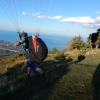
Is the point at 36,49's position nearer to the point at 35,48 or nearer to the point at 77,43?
the point at 35,48

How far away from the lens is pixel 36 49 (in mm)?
8125

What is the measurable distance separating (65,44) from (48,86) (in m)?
73.9

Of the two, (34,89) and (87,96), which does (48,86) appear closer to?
(34,89)

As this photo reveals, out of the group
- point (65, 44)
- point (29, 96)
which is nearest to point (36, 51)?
point (29, 96)

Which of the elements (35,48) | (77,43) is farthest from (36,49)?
(77,43)

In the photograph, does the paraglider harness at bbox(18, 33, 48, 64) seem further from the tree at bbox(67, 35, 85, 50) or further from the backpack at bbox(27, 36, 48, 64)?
the tree at bbox(67, 35, 85, 50)

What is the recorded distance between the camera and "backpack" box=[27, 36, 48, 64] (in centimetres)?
806

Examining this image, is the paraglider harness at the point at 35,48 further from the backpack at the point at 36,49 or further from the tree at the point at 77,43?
the tree at the point at 77,43

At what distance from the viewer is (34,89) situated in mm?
8086

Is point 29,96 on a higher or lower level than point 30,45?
lower

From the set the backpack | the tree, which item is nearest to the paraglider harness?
the backpack

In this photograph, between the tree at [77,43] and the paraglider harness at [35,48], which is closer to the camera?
the paraglider harness at [35,48]

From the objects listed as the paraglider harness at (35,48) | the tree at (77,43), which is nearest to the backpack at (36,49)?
the paraglider harness at (35,48)

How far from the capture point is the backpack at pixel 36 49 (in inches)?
317
